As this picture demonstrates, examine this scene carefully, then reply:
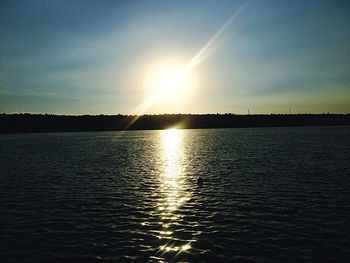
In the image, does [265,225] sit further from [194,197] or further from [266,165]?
[266,165]

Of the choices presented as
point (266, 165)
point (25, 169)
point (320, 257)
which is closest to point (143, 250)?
point (320, 257)

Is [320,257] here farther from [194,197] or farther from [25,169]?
[25,169]

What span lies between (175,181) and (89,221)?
20.3 m

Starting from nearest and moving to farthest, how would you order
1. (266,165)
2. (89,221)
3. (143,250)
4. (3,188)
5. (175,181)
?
(143,250), (89,221), (3,188), (175,181), (266,165)

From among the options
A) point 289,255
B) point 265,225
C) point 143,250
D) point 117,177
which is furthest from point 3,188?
point 289,255

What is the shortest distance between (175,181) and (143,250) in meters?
25.2

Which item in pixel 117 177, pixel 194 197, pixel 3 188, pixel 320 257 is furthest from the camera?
pixel 117 177

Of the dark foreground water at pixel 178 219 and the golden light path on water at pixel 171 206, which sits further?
the golden light path on water at pixel 171 206

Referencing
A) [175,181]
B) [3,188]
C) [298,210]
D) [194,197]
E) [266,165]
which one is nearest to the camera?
[298,210]

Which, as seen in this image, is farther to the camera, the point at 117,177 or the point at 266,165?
the point at 266,165

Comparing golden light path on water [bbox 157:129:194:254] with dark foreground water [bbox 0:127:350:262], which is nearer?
dark foreground water [bbox 0:127:350:262]

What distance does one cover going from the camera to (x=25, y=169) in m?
57.2

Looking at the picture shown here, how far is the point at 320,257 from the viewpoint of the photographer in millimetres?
17406

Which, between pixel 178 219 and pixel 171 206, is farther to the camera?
pixel 171 206
